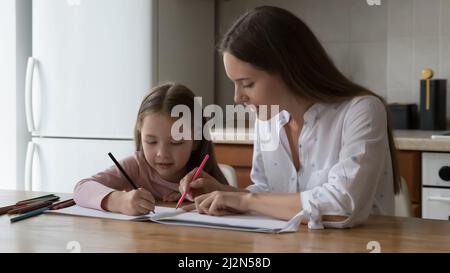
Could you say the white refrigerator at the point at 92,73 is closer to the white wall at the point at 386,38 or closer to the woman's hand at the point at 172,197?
the white wall at the point at 386,38

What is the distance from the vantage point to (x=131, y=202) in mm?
1283

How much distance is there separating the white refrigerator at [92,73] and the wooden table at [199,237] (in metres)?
1.54

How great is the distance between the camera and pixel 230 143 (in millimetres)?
2580

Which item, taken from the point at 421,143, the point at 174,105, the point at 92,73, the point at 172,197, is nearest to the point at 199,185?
the point at 172,197

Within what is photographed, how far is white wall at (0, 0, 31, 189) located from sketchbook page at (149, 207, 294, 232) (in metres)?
1.95

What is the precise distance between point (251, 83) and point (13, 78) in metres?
1.93

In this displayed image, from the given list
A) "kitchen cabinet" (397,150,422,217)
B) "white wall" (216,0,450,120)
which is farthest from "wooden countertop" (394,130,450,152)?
"white wall" (216,0,450,120)

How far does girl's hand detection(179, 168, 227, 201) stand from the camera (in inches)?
56.1

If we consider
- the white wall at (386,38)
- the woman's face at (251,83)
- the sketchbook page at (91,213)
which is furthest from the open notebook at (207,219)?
the white wall at (386,38)

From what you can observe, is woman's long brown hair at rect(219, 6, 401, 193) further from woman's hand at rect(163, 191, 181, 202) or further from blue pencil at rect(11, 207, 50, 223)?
blue pencil at rect(11, 207, 50, 223)

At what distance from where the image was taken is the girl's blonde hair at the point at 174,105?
5.25ft

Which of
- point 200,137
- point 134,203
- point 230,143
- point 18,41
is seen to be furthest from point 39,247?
point 18,41

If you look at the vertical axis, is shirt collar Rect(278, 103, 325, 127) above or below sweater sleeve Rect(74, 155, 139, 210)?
above

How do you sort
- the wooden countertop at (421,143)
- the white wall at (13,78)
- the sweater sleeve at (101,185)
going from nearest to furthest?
the sweater sleeve at (101,185)
the wooden countertop at (421,143)
the white wall at (13,78)
